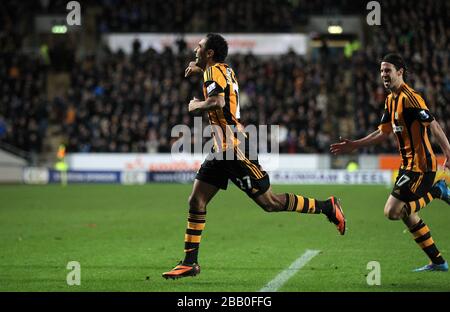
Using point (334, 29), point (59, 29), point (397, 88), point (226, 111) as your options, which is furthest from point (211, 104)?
point (334, 29)

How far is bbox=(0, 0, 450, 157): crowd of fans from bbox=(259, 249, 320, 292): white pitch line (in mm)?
20155

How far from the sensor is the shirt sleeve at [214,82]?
27.8 feet

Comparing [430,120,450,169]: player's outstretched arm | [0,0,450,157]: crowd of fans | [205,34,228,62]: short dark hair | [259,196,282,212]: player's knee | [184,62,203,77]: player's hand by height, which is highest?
[0,0,450,157]: crowd of fans

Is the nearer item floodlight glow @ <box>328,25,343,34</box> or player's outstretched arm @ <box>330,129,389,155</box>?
player's outstretched arm @ <box>330,129,389,155</box>

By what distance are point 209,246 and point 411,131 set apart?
4.10 m

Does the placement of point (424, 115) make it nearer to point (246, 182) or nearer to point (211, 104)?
point (246, 182)

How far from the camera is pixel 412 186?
8.84 m

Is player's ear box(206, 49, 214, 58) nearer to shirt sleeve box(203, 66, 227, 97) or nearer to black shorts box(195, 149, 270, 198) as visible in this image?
shirt sleeve box(203, 66, 227, 97)

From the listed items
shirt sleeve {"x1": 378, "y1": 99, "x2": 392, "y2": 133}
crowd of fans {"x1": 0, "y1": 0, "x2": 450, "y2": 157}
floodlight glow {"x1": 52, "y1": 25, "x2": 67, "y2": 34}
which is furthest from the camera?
floodlight glow {"x1": 52, "y1": 25, "x2": 67, "y2": 34}

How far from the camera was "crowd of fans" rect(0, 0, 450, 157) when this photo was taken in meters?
31.7

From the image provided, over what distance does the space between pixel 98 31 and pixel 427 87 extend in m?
16.1

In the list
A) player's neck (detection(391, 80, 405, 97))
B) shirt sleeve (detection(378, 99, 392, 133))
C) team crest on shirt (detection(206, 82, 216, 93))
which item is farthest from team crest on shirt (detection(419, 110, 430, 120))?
team crest on shirt (detection(206, 82, 216, 93))

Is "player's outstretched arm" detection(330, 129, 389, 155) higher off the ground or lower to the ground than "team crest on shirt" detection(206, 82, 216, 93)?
lower
